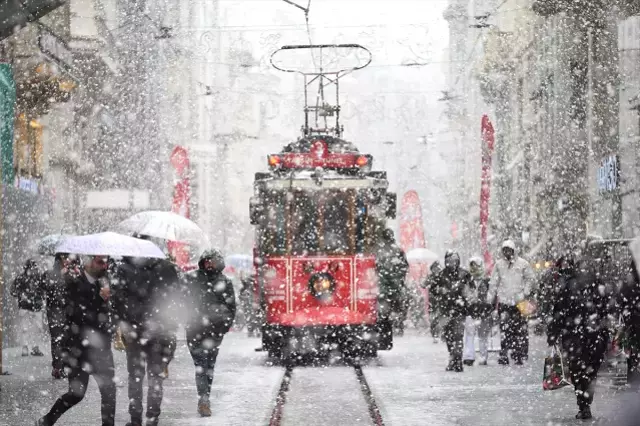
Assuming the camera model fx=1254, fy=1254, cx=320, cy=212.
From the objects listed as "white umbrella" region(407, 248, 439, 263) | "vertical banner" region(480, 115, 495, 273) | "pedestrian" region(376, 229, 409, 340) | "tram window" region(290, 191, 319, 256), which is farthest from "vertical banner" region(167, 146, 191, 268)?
"white umbrella" region(407, 248, 439, 263)

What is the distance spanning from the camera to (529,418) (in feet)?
37.5

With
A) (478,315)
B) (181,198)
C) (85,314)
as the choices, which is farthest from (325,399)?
(181,198)

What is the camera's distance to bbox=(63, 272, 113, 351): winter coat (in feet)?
32.1

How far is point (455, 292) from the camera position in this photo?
57.5ft

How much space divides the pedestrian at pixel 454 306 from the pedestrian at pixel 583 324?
18.6 ft

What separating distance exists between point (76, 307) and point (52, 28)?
64.3 feet

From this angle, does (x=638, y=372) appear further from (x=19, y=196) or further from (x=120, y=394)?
(x=19, y=196)

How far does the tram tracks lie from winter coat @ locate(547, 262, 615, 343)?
1.92 m

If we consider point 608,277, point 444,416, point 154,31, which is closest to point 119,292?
point 444,416

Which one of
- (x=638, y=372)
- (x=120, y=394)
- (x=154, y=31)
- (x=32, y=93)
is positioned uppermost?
(x=154, y=31)

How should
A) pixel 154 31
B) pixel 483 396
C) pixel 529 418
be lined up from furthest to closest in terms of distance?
pixel 154 31 < pixel 483 396 < pixel 529 418

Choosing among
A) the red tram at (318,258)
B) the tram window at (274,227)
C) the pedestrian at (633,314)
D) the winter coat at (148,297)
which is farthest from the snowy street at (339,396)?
the tram window at (274,227)

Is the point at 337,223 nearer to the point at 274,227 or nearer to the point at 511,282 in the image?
the point at 274,227

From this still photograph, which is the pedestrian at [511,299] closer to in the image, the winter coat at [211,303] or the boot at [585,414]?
the boot at [585,414]
